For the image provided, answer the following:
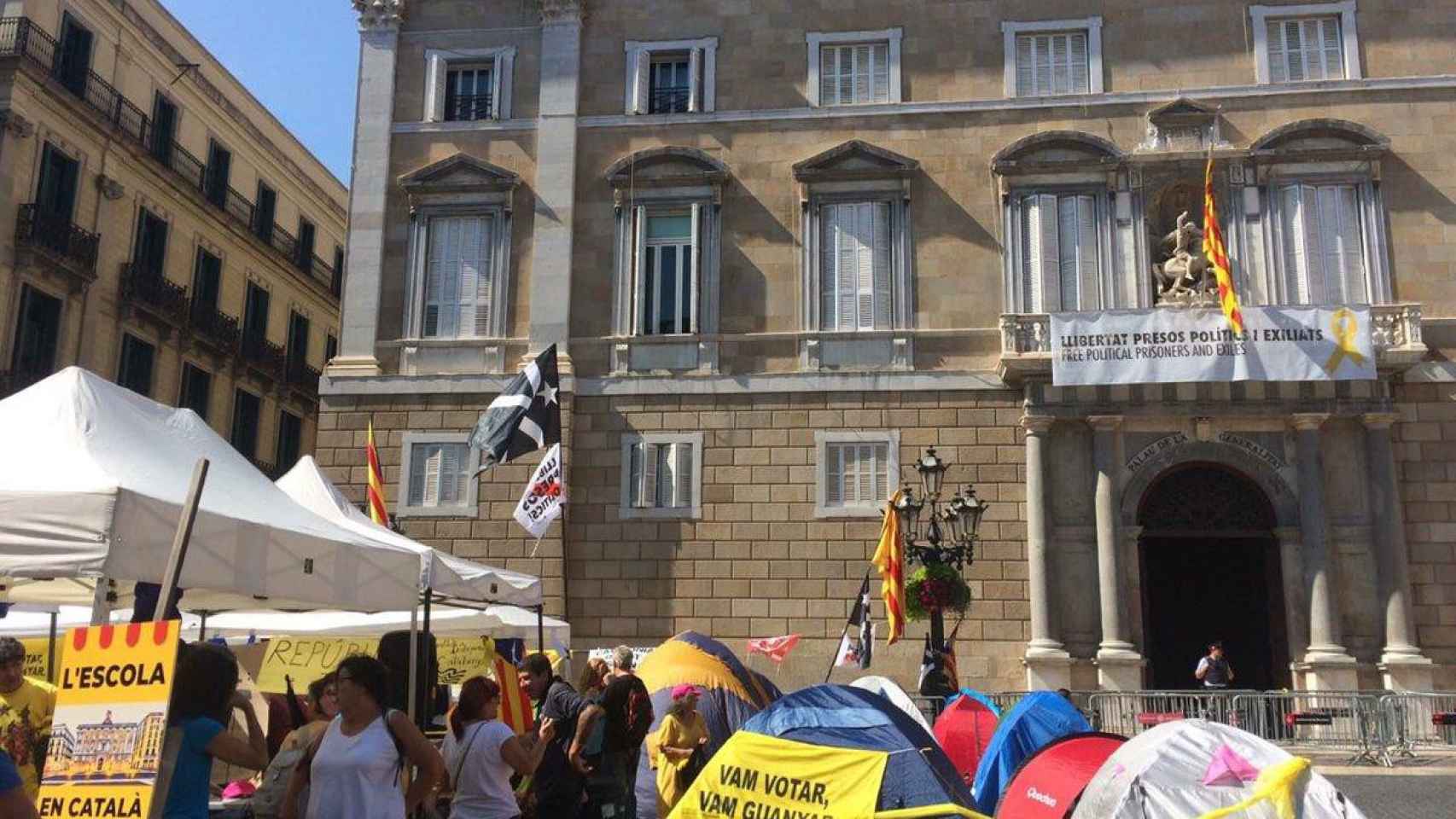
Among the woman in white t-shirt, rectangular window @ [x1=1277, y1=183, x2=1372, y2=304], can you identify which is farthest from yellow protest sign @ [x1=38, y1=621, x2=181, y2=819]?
rectangular window @ [x1=1277, y1=183, x2=1372, y2=304]

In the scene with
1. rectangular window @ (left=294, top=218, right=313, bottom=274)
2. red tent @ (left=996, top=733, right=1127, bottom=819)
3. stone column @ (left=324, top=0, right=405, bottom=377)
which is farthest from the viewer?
rectangular window @ (left=294, top=218, right=313, bottom=274)

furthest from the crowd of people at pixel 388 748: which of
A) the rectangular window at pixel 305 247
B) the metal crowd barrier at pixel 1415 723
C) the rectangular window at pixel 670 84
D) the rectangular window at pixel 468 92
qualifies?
the rectangular window at pixel 305 247

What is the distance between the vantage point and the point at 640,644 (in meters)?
21.6

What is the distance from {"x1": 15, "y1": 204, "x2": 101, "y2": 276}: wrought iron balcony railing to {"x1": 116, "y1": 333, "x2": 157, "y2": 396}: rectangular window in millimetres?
1940

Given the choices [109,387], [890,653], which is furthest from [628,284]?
[109,387]

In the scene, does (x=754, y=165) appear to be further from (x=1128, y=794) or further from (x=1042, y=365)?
(x=1128, y=794)

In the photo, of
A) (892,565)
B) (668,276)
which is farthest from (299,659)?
(668,276)

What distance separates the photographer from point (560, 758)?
8.52 m

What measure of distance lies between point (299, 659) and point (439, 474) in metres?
8.96

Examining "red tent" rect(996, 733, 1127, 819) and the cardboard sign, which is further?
the cardboard sign

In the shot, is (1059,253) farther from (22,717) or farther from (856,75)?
(22,717)

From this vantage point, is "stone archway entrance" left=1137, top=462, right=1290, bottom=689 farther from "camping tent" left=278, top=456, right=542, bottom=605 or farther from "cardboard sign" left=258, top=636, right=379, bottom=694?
"cardboard sign" left=258, top=636, right=379, bottom=694

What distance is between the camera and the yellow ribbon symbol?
2012 centimetres

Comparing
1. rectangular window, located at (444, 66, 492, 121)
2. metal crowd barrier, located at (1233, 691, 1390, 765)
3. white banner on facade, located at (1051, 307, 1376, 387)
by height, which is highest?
rectangular window, located at (444, 66, 492, 121)
